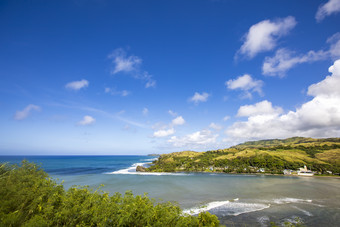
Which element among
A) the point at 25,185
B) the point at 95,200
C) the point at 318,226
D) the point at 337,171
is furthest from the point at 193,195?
the point at 337,171

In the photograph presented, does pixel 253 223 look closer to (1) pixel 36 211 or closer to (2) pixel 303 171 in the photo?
(1) pixel 36 211

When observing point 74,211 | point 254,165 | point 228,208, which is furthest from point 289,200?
point 254,165

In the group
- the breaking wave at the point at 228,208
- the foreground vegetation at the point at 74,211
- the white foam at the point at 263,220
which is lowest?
the breaking wave at the point at 228,208

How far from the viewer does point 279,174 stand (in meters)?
98.2

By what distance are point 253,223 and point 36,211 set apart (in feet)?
107

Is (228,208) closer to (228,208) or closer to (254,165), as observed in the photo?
(228,208)

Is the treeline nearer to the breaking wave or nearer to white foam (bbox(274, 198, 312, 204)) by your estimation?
white foam (bbox(274, 198, 312, 204))

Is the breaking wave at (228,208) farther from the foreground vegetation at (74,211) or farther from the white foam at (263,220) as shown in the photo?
the foreground vegetation at (74,211)

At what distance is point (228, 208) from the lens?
121 feet

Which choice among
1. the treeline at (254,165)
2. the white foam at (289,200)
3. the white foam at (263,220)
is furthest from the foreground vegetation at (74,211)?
the treeline at (254,165)

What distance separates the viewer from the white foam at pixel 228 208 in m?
34.2

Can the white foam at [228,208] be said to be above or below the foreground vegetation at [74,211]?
below

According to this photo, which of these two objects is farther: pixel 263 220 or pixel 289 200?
pixel 289 200

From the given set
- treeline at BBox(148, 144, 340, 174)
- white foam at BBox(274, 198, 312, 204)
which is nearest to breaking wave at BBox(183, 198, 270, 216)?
white foam at BBox(274, 198, 312, 204)
